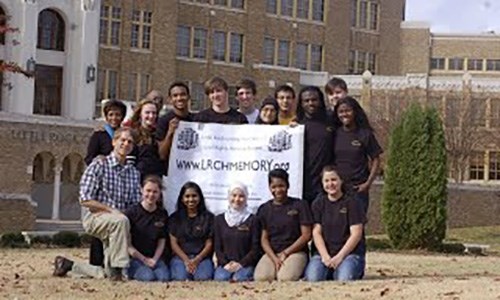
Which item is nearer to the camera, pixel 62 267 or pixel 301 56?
pixel 62 267

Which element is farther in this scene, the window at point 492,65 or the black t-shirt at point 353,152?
the window at point 492,65

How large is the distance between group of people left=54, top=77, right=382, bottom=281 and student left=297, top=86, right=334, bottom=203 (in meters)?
0.01

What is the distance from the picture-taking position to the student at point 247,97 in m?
13.2

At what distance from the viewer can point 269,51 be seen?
57312 millimetres

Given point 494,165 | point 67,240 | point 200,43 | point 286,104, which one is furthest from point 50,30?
point 286,104

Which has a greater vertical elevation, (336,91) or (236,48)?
(236,48)

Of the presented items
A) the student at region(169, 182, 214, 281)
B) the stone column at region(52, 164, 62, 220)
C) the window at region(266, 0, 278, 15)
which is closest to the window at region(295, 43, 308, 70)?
the window at region(266, 0, 278, 15)

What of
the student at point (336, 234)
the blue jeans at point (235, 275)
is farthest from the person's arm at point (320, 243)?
the blue jeans at point (235, 275)

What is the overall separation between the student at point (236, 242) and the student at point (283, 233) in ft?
0.34

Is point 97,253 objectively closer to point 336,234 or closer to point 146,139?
point 146,139

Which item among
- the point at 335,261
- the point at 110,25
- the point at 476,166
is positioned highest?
the point at 110,25

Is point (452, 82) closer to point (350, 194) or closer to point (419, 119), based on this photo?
point (419, 119)

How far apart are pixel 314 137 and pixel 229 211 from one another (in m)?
1.36

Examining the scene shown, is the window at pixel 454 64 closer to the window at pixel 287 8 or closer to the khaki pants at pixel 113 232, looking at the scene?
the window at pixel 287 8
